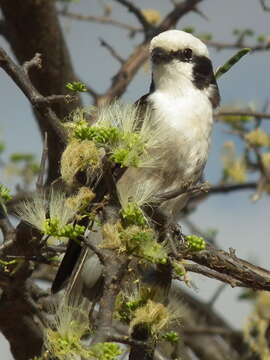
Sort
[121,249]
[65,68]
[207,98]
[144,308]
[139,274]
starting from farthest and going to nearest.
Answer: [65,68] < [207,98] < [139,274] < [144,308] < [121,249]

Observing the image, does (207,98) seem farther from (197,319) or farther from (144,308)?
(197,319)

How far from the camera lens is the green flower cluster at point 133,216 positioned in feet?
7.54

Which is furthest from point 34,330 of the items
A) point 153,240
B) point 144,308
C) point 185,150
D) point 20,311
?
point 153,240

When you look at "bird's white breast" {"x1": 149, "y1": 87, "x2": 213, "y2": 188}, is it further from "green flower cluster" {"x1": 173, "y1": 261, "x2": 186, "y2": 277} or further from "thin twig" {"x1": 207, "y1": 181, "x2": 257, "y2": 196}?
"thin twig" {"x1": 207, "y1": 181, "x2": 257, "y2": 196}

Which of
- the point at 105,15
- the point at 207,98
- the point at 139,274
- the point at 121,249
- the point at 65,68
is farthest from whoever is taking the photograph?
the point at 105,15

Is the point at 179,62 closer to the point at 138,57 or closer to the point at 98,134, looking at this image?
the point at 138,57

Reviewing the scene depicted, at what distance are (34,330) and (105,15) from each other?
2547 mm

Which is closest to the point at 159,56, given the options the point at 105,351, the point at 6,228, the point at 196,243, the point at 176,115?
the point at 176,115

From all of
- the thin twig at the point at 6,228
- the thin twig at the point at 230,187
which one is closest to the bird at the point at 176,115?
the thin twig at the point at 6,228

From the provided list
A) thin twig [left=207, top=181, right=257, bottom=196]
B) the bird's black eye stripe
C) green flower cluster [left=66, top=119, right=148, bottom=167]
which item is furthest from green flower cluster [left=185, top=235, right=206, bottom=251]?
thin twig [left=207, top=181, right=257, bottom=196]

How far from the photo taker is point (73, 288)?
12.4ft

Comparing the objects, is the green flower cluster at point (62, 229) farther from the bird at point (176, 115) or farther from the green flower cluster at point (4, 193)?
→ the bird at point (176, 115)

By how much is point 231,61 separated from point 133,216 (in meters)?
0.76

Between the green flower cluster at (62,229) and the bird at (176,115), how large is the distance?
99 centimetres
